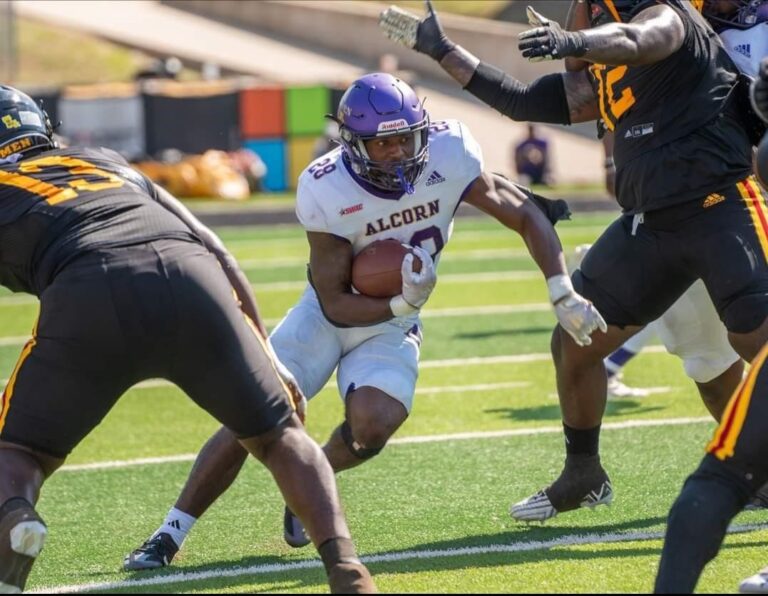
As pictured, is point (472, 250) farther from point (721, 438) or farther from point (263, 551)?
point (721, 438)

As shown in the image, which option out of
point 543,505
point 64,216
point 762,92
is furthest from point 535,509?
point 64,216

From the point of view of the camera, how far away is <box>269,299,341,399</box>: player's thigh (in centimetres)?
522

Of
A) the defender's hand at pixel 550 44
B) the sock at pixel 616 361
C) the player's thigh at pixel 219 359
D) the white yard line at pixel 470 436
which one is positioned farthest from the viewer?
the sock at pixel 616 361

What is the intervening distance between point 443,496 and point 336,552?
188cm

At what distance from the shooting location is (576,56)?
4.34 metres

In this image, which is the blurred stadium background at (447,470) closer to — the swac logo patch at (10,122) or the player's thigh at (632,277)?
the player's thigh at (632,277)

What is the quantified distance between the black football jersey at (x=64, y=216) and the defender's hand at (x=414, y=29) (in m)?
1.28

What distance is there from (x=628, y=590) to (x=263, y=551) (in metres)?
1.47

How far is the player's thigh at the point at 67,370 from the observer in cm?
387

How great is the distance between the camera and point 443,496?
18.6 feet

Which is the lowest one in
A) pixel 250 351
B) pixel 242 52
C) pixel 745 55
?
pixel 242 52

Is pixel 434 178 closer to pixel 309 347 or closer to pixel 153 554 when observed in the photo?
pixel 309 347

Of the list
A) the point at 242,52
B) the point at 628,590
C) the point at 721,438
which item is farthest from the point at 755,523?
the point at 242,52

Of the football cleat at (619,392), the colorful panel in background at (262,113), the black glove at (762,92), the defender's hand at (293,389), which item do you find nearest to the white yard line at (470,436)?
the football cleat at (619,392)
